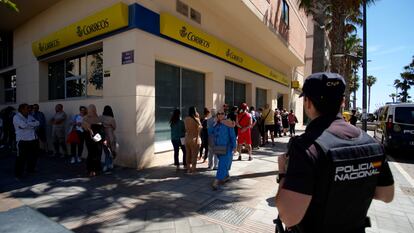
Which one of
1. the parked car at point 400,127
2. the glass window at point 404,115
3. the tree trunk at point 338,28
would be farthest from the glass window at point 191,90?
the glass window at point 404,115

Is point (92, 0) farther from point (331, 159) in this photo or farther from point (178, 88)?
point (331, 159)

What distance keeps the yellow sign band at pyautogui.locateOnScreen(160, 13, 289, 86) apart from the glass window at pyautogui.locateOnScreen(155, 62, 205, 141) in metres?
1.02

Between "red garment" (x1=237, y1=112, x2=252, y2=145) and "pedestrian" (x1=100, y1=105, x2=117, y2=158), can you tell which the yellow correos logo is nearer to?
"pedestrian" (x1=100, y1=105, x2=117, y2=158)

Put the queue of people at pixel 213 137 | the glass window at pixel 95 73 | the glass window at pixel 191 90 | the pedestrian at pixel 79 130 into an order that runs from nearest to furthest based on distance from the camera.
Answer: the queue of people at pixel 213 137 → the pedestrian at pixel 79 130 → the glass window at pixel 95 73 → the glass window at pixel 191 90

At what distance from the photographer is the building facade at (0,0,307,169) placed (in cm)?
705

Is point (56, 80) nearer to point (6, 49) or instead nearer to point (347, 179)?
point (6, 49)

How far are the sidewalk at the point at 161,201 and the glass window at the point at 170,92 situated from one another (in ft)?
5.85

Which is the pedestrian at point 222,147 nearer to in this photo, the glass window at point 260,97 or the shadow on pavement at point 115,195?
the shadow on pavement at point 115,195

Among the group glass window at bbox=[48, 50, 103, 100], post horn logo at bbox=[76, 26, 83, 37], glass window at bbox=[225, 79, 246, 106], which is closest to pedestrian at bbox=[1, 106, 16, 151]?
glass window at bbox=[48, 50, 103, 100]

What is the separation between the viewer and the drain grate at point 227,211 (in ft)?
12.9

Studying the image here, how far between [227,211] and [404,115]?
824 centimetres

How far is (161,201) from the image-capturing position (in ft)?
15.2

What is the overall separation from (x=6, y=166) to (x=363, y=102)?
1443 cm

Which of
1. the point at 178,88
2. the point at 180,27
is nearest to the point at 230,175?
the point at 178,88
